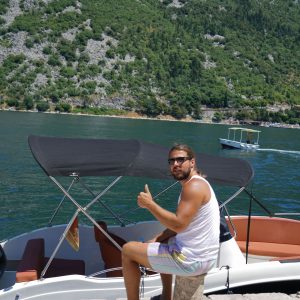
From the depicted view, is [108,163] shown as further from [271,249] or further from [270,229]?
[270,229]

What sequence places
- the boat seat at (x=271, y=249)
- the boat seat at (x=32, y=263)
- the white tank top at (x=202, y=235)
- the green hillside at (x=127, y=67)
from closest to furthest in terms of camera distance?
the white tank top at (x=202, y=235) < the boat seat at (x=32, y=263) < the boat seat at (x=271, y=249) < the green hillside at (x=127, y=67)

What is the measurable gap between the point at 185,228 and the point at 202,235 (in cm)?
22

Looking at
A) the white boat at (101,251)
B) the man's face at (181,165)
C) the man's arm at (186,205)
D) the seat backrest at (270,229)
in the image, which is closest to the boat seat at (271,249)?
the seat backrest at (270,229)

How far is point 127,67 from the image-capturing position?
6594 inches

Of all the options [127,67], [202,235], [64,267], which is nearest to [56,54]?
[127,67]

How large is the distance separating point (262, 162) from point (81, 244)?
41209 mm

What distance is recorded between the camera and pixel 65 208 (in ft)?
66.4

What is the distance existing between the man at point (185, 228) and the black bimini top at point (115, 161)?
1.77 m

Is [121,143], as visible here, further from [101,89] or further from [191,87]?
[191,87]

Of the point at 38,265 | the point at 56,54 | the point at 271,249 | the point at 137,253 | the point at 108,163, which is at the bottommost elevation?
the point at 56,54

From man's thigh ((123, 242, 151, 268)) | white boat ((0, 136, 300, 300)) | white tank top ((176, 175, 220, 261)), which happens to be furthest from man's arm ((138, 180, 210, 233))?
white boat ((0, 136, 300, 300))

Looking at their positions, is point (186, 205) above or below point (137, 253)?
above

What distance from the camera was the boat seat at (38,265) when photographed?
665 cm

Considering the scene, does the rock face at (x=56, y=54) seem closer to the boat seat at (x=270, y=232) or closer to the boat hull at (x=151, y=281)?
the boat seat at (x=270, y=232)
